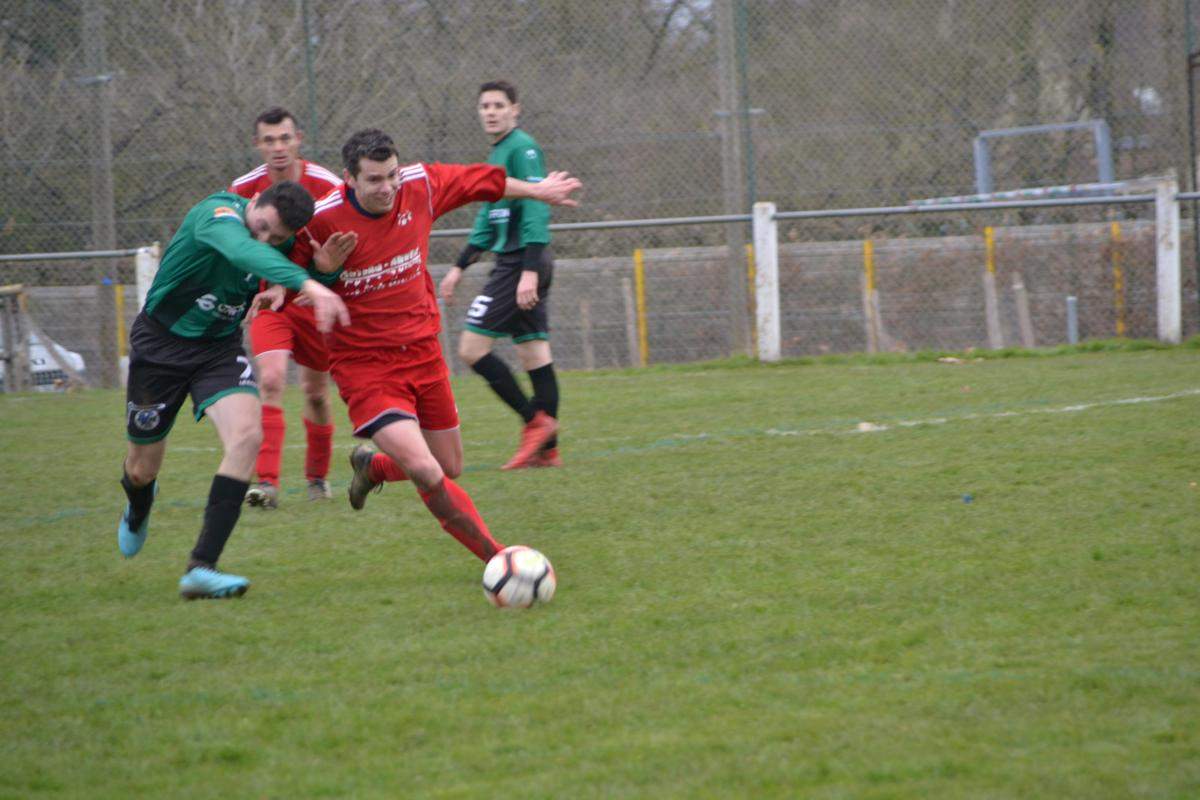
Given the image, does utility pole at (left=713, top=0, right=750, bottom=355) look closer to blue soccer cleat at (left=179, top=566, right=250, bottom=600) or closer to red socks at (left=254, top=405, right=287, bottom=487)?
red socks at (left=254, top=405, right=287, bottom=487)

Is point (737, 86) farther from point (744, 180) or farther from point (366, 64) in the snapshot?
point (366, 64)

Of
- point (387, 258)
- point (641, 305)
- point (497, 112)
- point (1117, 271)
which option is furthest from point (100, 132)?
Answer: point (1117, 271)

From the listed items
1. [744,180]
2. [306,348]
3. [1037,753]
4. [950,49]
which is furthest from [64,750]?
[950,49]

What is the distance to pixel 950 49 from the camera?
1273 centimetres

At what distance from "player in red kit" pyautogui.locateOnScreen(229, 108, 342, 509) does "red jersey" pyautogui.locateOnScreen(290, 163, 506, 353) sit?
1159 mm

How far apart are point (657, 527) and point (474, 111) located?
8.58 metres

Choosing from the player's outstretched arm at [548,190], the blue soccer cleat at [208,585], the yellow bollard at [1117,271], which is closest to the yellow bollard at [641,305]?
the yellow bollard at [1117,271]

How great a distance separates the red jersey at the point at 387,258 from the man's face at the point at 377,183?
8 centimetres

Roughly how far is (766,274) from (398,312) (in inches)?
263

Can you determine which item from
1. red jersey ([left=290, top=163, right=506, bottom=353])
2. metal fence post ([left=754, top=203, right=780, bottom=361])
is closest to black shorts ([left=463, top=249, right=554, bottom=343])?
red jersey ([left=290, top=163, right=506, bottom=353])

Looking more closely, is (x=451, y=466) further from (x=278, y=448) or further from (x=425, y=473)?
(x=278, y=448)

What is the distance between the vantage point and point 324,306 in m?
3.97

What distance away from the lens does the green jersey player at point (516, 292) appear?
653cm

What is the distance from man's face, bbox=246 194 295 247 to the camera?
4.21 metres
